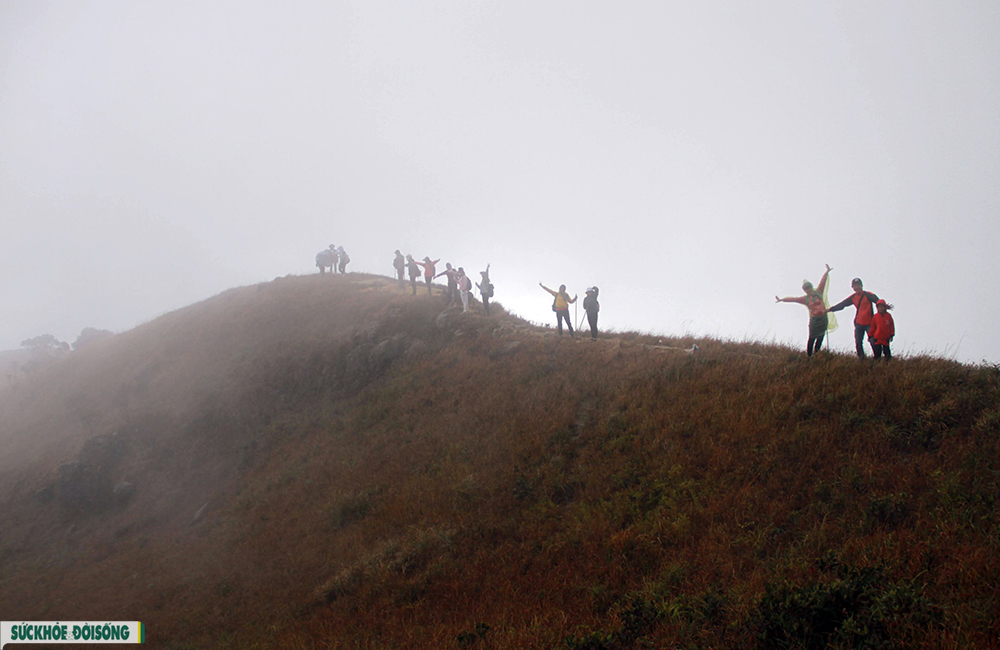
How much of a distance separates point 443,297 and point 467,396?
10575mm

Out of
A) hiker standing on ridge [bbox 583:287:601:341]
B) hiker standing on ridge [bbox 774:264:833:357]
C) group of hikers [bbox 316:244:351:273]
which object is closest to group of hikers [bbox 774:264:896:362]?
hiker standing on ridge [bbox 774:264:833:357]

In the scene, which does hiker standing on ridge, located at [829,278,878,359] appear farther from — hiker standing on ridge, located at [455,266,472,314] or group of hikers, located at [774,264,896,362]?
hiker standing on ridge, located at [455,266,472,314]

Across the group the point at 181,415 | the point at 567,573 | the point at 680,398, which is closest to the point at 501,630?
the point at 567,573

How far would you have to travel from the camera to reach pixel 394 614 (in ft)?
26.0

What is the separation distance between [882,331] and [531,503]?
859cm

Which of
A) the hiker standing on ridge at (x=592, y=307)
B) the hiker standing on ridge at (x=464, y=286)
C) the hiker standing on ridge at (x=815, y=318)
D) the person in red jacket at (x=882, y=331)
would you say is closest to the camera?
the person in red jacket at (x=882, y=331)

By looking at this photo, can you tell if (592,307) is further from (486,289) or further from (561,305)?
(486,289)

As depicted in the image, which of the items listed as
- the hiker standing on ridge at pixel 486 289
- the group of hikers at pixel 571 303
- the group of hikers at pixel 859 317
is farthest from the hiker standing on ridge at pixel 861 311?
the hiker standing on ridge at pixel 486 289

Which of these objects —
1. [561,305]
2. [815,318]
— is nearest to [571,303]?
[561,305]

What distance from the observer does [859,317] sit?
1032cm

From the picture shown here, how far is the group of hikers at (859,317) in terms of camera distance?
9.91 metres

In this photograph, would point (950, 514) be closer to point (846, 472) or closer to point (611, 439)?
point (846, 472)

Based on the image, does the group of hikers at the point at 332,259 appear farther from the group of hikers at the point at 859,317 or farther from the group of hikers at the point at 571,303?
the group of hikers at the point at 859,317

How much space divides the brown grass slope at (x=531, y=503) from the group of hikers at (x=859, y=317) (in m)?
0.52
